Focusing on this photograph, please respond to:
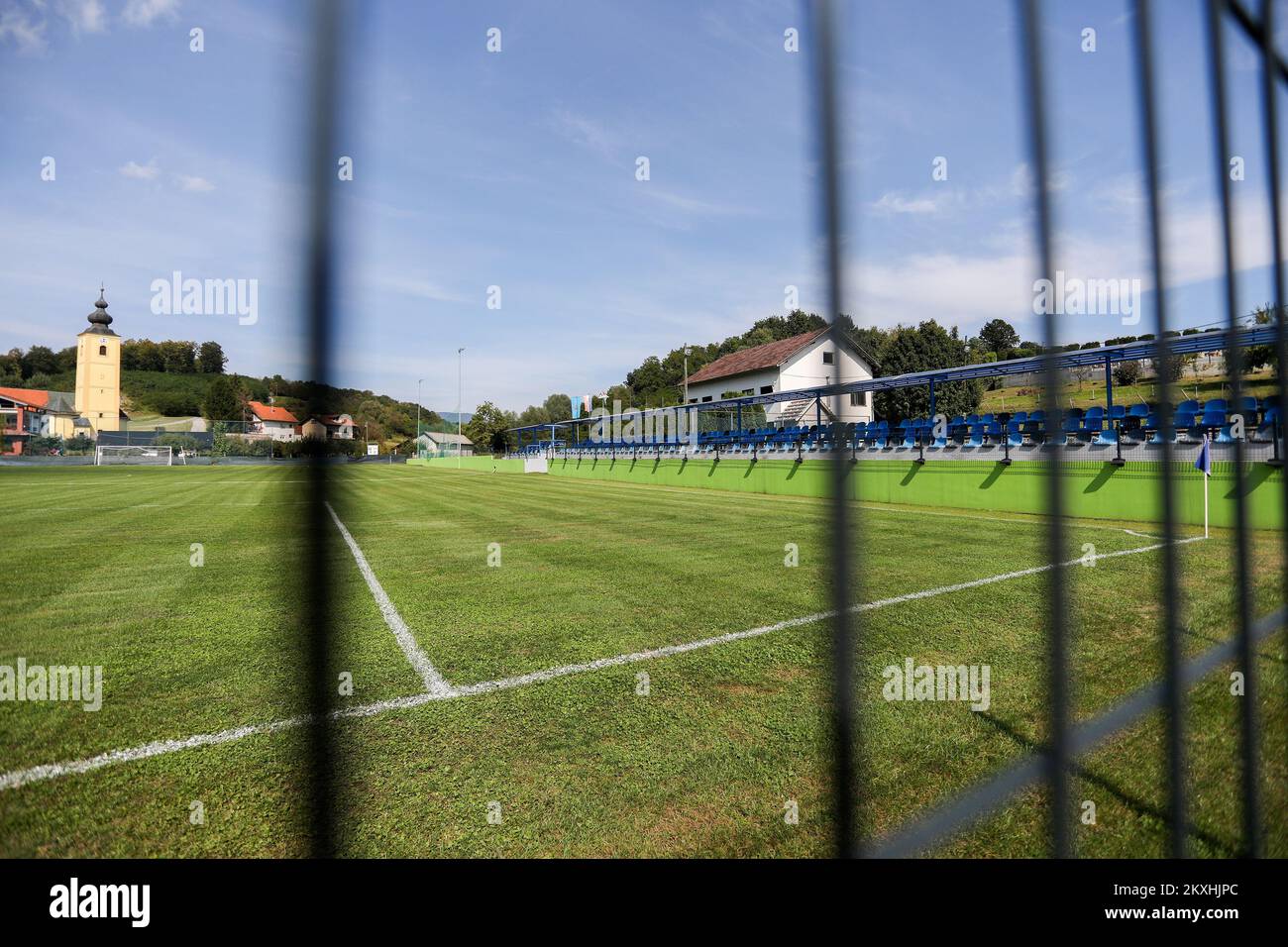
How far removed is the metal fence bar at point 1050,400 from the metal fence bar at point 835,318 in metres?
0.37

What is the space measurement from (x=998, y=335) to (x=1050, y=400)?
42 cm

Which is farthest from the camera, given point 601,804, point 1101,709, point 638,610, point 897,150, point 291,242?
point 638,610

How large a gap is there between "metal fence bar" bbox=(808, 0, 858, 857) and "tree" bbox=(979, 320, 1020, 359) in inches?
20.8

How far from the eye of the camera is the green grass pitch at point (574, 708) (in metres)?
2.03

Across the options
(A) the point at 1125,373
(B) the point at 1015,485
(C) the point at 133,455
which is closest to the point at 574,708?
(B) the point at 1015,485

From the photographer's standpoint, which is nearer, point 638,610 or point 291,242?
point 291,242

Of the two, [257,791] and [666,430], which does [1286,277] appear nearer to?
[257,791]

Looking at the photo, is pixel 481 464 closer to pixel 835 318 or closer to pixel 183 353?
pixel 183 353

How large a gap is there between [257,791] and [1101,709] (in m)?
3.53

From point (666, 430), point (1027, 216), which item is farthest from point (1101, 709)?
point (666, 430)

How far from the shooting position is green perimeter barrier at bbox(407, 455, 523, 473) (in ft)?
139
